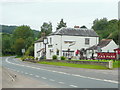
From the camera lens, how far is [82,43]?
6794cm

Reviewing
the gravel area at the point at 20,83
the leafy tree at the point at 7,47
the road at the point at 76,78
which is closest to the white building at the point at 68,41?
the road at the point at 76,78

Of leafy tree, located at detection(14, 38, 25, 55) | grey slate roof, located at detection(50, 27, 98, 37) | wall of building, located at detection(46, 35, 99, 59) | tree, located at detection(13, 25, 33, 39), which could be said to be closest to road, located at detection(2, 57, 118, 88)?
wall of building, located at detection(46, 35, 99, 59)

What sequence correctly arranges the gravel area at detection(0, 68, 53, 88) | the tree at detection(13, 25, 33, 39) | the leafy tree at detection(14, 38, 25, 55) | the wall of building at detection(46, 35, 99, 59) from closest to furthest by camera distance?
the gravel area at detection(0, 68, 53, 88) < the wall of building at detection(46, 35, 99, 59) < the leafy tree at detection(14, 38, 25, 55) < the tree at detection(13, 25, 33, 39)

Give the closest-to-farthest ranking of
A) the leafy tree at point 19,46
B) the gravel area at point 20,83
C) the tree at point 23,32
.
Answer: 1. the gravel area at point 20,83
2. the leafy tree at point 19,46
3. the tree at point 23,32

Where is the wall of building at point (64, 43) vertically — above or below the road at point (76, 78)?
above

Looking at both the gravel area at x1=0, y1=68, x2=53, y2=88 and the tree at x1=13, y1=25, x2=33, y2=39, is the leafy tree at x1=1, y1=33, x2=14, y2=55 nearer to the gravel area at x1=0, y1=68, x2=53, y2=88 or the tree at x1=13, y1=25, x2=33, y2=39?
the tree at x1=13, y1=25, x2=33, y2=39

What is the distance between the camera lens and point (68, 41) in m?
66.9

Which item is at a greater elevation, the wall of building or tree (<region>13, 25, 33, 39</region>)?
tree (<region>13, 25, 33, 39</region>)

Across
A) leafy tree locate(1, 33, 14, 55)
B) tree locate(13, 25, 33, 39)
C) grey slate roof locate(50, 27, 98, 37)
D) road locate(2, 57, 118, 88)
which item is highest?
tree locate(13, 25, 33, 39)

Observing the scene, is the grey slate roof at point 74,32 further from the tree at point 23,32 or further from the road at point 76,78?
the tree at point 23,32

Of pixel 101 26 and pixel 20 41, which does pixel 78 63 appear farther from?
pixel 101 26

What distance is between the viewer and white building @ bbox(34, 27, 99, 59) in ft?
214

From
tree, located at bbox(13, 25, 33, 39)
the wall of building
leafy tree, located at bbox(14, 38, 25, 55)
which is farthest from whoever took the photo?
tree, located at bbox(13, 25, 33, 39)

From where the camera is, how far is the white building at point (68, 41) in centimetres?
6519
